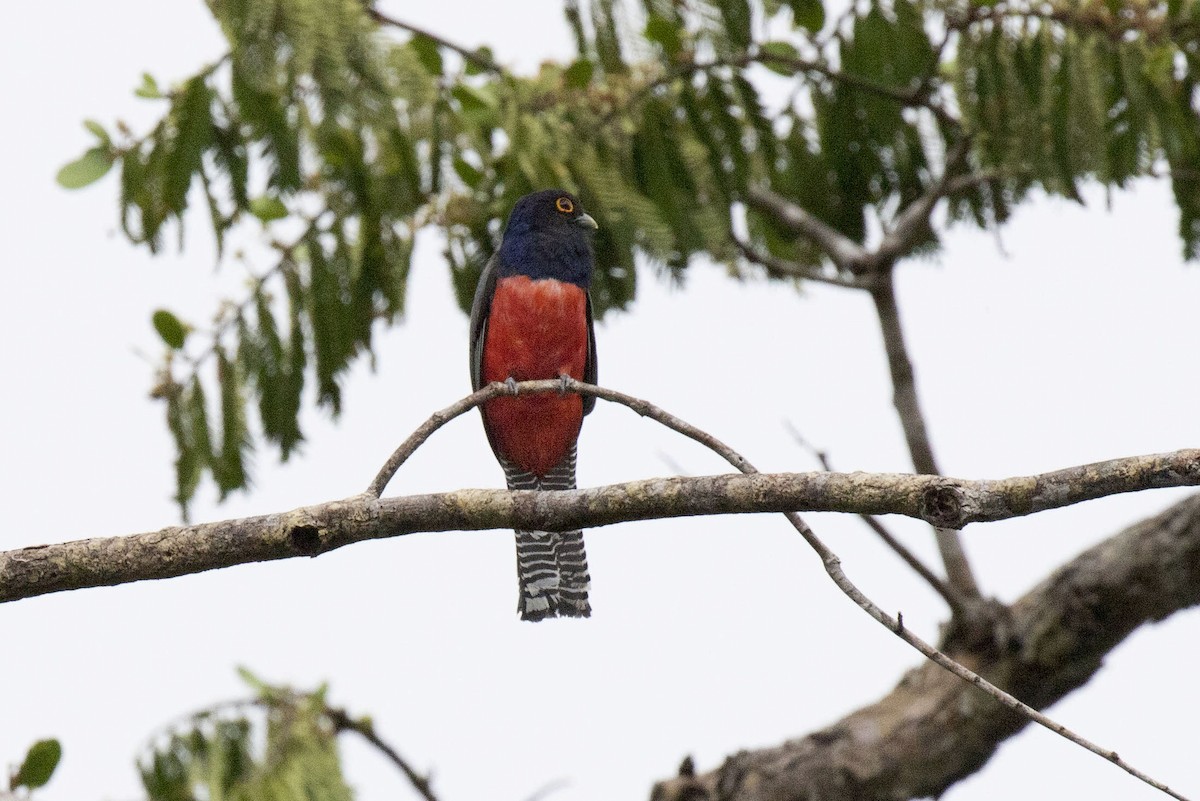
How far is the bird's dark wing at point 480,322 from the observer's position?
642 centimetres

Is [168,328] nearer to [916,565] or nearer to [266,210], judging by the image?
[266,210]

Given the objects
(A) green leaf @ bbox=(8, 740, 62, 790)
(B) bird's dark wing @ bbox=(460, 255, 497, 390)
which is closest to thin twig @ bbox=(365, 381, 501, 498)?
(A) green leaf @ bbox=(8, 740, 62, 790)

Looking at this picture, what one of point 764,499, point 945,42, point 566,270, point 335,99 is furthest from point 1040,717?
point 566,270

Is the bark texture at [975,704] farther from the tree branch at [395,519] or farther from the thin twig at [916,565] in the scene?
the tree branch at [395,519]

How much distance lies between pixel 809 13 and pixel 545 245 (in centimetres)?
181

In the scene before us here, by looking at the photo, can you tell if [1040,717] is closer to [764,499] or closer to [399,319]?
[764,499]

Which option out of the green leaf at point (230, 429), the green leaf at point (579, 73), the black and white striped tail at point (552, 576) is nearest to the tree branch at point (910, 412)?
the black and white striped tail at point (552, 576)

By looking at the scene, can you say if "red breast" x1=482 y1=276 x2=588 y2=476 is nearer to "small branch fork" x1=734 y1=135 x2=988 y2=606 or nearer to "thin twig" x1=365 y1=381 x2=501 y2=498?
"small branch fork" x1=734 y1=135 x2=988 y2=606

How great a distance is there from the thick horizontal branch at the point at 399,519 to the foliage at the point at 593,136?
3.75ft

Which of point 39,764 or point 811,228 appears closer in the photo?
point 39,764

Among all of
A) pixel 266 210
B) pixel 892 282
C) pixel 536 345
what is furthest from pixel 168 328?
pixel 892 282

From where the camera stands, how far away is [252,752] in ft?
17.0

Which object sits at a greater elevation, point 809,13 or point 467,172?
point 809,13

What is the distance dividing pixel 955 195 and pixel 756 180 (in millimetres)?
907
